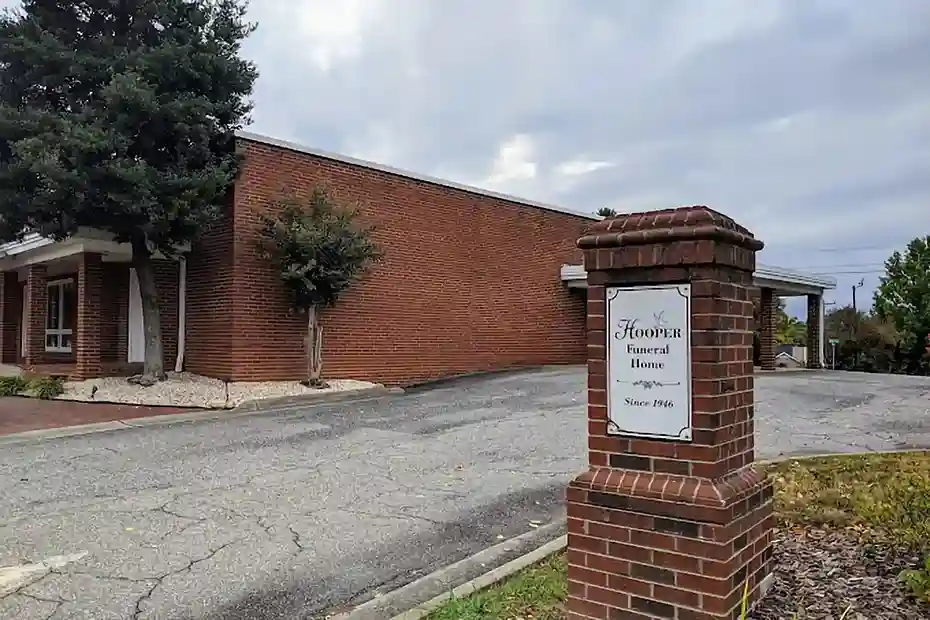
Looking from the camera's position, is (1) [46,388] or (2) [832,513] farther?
(1) [46,388]

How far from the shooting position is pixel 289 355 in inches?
645

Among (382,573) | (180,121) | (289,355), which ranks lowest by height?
(382,573)

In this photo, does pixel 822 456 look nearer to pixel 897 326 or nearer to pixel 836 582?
pixel 836 582

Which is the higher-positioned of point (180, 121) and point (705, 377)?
point (180, 121)

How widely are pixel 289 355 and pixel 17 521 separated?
10008mm

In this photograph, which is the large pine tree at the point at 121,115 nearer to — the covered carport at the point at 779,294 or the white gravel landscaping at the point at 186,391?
the white gravel landscaping at the point at 186,391

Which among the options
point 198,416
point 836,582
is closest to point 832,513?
point 836,582

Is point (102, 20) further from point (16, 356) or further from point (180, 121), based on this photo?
point (16, 356)

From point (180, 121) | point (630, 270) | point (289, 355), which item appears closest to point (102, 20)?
point (180, 121)

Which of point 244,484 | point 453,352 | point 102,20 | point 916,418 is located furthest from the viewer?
point 453,352

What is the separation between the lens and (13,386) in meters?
16.3

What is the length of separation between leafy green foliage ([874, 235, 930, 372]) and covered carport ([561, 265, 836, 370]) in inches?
203

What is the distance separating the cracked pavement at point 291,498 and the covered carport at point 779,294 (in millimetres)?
10542

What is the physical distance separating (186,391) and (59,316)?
8.83 metres
